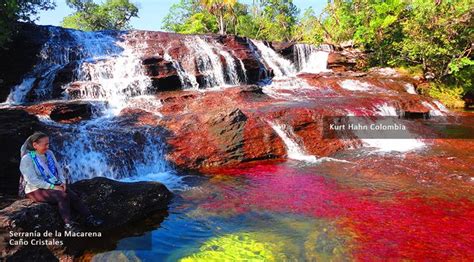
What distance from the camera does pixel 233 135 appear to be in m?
11.1

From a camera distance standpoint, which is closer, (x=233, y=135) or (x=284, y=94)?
(x=233, y=135)

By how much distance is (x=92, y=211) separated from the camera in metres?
6.38

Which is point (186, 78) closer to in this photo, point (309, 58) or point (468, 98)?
point (309, 58)

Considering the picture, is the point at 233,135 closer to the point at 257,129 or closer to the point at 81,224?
the point at 257,129

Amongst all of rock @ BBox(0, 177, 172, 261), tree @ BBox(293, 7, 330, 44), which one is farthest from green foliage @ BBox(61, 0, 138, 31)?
rock @ BBox(0, 177, 172, 261)

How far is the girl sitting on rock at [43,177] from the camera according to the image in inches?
209

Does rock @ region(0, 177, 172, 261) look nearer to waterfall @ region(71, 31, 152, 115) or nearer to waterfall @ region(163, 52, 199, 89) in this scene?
waterfall @ region(71, 31, 152, 115)

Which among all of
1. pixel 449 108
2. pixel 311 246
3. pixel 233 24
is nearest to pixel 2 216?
pixel 311 246

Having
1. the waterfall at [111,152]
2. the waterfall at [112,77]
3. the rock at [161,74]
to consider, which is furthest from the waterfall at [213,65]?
the waterfall at [111,152]

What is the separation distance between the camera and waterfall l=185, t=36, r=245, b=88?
18.7 m

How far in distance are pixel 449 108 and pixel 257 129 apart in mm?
12316

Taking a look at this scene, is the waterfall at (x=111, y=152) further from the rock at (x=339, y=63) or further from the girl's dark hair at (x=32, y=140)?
the rock at (x=339, y=63)

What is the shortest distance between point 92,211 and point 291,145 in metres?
6.85

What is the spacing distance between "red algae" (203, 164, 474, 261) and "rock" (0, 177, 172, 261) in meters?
1.30
